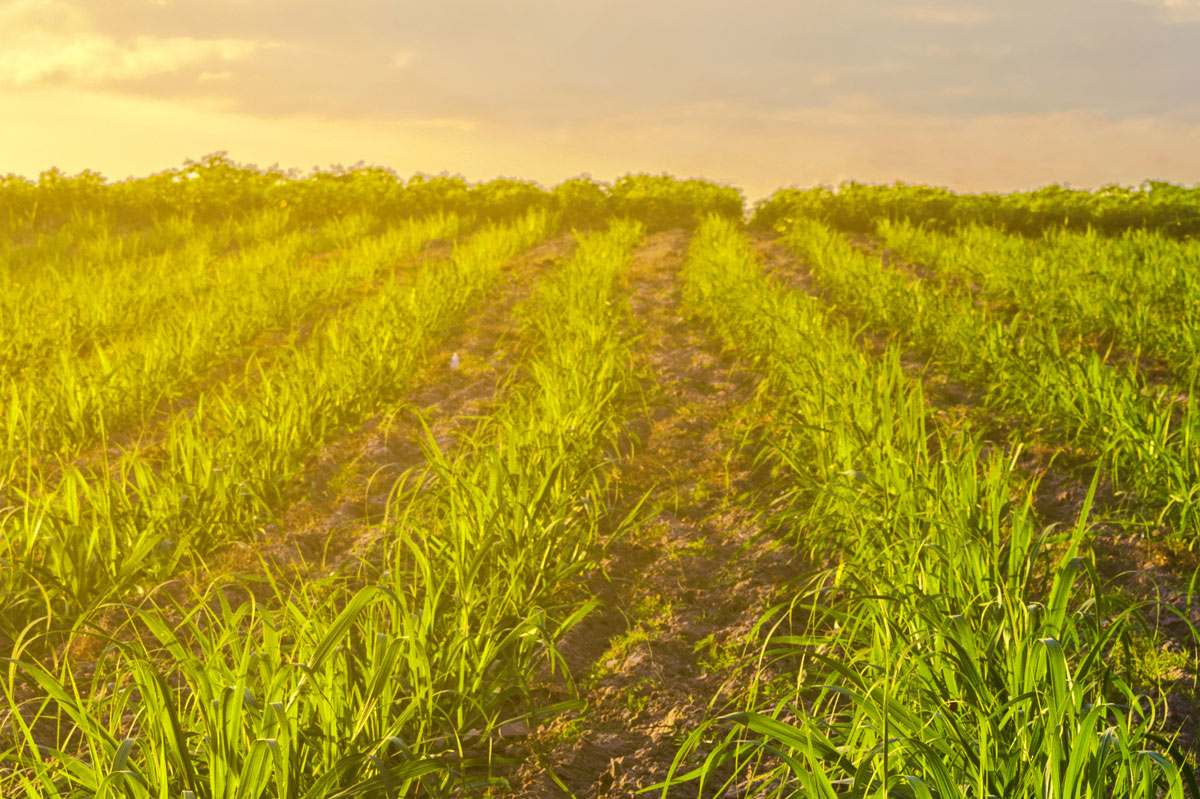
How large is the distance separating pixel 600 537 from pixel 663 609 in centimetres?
63

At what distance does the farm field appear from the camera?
210 cm

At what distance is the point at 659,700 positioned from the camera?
2.84 metres

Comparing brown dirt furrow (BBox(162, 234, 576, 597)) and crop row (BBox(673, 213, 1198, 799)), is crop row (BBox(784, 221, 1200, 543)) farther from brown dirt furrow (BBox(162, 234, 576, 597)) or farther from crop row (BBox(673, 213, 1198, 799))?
brown dirt furrow (BBox(162, 234, 576, 597))

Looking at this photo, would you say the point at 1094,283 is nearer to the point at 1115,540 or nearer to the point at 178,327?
the point at 1115,540

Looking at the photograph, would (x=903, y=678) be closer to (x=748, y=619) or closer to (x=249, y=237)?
(x=748, y=619)

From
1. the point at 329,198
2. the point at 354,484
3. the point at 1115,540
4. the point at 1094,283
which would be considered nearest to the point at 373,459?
the point at 354,484

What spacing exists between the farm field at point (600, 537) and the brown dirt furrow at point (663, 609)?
0.05ft

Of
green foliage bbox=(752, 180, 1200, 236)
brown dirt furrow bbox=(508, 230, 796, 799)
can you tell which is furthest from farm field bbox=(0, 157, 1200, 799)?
green foliage bbox=(752, 180, 1200, 236)

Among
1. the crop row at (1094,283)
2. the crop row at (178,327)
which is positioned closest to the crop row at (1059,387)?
the crop row at (1094,283)

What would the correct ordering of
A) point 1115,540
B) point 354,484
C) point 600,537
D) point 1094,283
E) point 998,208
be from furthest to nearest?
point 998,208
point 1094,283
point 354,484
point 600,537
point 1115,540

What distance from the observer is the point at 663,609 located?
11.1 feet

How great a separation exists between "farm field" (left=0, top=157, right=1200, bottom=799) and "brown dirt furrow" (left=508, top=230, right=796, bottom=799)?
2 cm

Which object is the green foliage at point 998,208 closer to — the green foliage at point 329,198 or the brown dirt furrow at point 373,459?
the green foliage at point 329,198

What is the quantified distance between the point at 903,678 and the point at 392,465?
3079 millimetres
